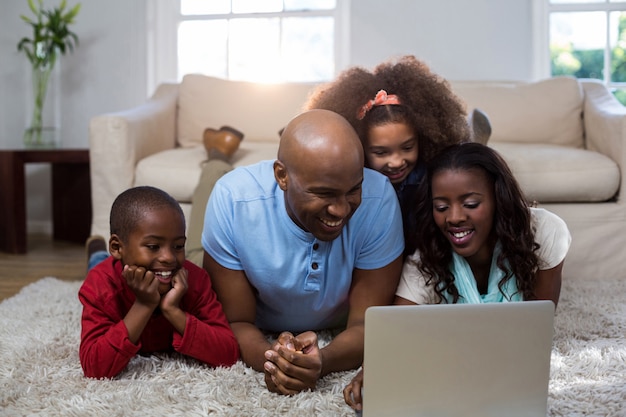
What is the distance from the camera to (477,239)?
5.80 ft

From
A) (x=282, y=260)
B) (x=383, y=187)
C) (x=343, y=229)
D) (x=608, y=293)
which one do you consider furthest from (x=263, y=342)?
(x=608, y=293)

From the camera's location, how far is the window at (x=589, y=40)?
3992 mm

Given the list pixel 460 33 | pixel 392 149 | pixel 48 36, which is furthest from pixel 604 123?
pixel 48 36

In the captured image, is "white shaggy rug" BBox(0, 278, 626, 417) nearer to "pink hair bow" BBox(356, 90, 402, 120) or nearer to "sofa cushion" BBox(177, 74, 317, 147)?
"pink hair bow" BBox(356, 90, 402, 120)

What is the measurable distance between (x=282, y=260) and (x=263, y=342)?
194 millimetres

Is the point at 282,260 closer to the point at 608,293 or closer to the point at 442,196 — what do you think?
the point at 442,196

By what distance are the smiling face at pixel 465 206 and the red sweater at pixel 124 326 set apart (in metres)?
0.56

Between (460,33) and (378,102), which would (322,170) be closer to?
(378,102)

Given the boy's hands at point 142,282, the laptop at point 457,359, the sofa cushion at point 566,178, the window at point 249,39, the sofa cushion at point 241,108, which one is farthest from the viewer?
the window at point 249,39

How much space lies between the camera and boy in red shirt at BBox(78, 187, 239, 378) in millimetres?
1629

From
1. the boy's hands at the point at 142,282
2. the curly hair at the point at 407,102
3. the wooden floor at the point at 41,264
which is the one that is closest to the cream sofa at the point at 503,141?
the wooden floor at the point at 41,264

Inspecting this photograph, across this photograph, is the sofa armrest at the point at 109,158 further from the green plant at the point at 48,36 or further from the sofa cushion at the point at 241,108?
the green plant at the point at 48,36

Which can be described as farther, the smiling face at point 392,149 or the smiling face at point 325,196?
the smiling face at point 392,149

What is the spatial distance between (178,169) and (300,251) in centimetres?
140
